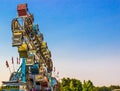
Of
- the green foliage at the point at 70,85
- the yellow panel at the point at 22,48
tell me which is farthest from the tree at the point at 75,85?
the yellow panel at the point at 22,48

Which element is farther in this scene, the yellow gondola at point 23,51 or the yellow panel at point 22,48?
the yellow gondola at point 23,51

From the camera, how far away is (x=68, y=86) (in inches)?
4232

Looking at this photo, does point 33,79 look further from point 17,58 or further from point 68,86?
point 68,86

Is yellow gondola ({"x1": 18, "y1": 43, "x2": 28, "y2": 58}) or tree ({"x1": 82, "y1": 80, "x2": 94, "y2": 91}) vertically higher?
yellow gondola ({"x1": 18, "y1": 43, "x2": 28, "y2": 58})

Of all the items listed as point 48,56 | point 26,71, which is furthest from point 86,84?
point 26,71

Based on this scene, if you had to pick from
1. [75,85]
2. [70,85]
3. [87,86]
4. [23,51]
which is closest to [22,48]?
[23,51]

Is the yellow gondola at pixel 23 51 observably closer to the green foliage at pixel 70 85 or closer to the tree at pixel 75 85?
the green foliage at pixel 70 85

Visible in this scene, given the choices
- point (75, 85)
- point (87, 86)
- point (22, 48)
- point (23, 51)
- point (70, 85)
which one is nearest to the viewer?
point (22, 48)

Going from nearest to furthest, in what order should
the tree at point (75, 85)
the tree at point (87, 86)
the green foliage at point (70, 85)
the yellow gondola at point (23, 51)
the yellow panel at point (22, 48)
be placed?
the yellow panel at point (22, 48), the yellow gondola at point (23, 51), the tree at point (87, 86), the green foliage at point (70, 85), the tree at point (75, 85)

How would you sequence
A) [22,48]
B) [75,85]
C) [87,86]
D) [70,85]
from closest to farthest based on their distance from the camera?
1. [22,48]
2. [87,86]
3. [70,85]
4. [75,85]

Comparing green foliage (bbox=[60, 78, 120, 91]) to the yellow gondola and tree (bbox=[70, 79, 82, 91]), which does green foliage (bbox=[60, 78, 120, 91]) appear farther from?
the yellow gondola

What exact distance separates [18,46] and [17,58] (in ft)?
10.3

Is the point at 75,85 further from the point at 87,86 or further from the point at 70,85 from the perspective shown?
the point at 87,86

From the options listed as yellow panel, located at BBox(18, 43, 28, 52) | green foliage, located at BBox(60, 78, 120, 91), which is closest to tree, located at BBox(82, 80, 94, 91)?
green foliage, located at BBox(60, 78, 120, 91)
